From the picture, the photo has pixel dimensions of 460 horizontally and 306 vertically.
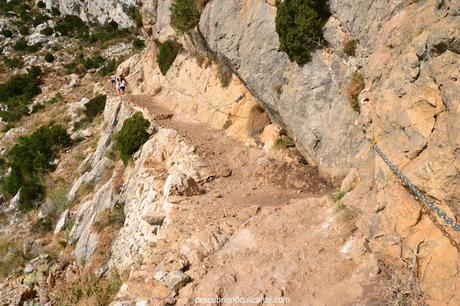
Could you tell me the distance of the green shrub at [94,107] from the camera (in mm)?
29828

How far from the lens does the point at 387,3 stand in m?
10.3

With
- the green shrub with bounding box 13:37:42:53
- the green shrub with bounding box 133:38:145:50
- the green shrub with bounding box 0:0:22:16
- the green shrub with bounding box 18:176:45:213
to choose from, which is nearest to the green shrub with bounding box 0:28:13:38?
the green shrub with bounding box 13:37:42:53

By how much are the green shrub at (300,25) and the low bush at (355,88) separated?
2.02 m

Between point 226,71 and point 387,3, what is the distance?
943 centimetres

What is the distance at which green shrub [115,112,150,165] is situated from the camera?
18.8 meters

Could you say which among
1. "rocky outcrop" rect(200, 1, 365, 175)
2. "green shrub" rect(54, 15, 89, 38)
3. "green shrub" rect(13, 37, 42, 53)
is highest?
"rocky outcrop" rect(200, 1, 365, 175)

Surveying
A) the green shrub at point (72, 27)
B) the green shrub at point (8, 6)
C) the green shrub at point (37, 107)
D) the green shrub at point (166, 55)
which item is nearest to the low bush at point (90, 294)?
the green shrub at point (166, 55)

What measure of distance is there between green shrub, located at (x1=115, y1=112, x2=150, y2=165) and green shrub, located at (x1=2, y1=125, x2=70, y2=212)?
8.07m

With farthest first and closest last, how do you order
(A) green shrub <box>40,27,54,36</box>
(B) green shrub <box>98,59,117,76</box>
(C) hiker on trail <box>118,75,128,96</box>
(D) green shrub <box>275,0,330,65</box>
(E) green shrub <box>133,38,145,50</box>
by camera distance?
1. (A) green shrub <box>40,27,54,36</box>
2. (E) green shrub <box>133,38,145,50</box>
3. (B) green shrub <box>98,59,117,76</box>
4. (C) hiker on trail <box>118,75,128,96</box>
5. (D) green shrub <box>275,0,330,65</box>

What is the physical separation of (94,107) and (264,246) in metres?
23.4

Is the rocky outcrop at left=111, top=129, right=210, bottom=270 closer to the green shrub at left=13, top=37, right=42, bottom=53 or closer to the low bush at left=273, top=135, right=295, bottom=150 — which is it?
the low bush at left=273, top=135, right=295, bottom=150

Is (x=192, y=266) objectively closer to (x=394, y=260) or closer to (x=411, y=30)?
(x=394, y=260)

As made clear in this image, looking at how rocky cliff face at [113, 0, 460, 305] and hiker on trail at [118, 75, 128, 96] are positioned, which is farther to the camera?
hiker on trail at [118, 75, 128, 96]

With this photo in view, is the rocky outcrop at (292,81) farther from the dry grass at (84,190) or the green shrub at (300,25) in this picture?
the dry grass at (84,190)
